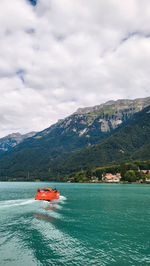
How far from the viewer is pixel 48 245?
2512 centimetres

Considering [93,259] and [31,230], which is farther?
[31,230]

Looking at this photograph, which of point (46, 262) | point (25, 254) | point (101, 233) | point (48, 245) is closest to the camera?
point (46, 262)

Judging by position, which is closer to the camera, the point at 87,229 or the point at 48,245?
the point at 48,245

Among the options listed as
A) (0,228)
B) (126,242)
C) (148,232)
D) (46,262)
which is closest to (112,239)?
(126,242)

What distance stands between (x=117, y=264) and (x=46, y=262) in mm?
7044

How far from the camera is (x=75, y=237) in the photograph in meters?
28.8

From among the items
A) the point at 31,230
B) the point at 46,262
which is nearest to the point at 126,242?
the point at 46,262

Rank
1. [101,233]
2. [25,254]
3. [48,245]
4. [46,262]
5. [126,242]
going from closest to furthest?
1. [46,262]
2. [25,254]
3. [48,245]
4. [126,242]
5. [101,233]

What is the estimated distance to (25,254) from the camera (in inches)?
870

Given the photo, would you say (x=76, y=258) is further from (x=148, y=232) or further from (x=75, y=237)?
(x=148, y=232)

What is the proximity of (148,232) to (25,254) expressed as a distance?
67.3ft

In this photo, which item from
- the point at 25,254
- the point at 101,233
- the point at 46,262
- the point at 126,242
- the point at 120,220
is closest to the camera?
the point at 46,262

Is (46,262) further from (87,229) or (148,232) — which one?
(148,232)

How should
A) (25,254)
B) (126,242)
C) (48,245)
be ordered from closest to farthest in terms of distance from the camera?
(25,254)
(48,245)
(126,242)
